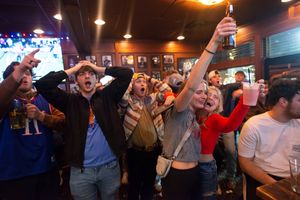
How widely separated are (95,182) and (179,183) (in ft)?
2.19

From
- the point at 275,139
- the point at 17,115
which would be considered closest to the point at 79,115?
the point at 17,115

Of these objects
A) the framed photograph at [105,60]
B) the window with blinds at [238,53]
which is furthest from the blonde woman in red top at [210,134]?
the framed photograph at [105,60]

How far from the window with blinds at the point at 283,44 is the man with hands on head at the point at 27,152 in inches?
158

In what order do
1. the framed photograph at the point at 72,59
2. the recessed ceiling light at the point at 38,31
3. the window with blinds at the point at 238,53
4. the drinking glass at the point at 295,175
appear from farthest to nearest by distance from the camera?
1. the framed photograph at the point at 72,59
2. the window with blinds at the point at 238,53
3. the recessed ceiling light at the point at 38,31
4. the drinking glass at the point at 295,175

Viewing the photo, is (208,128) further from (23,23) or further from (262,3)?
(23,23)

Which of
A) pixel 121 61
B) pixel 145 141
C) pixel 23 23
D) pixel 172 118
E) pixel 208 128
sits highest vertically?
pixel 23 23

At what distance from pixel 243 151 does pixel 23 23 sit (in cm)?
412

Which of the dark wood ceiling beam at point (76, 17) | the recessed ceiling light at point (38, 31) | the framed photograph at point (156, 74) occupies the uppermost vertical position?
the recessed ceiling light at point (38, 31)

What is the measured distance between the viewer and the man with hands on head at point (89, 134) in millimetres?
1589

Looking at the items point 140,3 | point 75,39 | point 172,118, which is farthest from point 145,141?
point 75,39

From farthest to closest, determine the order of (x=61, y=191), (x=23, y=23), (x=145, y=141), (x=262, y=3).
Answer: (x=23, y=23), (x=262, y=3), (x=61, y=191), (x=145, y=141)

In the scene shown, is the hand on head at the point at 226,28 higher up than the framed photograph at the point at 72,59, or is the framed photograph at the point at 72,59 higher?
the framed photograph at the point at 72,59

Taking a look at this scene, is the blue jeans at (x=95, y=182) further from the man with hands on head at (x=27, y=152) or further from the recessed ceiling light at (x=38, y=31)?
the recessed ceiling light at (x=38, y=31)

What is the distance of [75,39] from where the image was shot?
3.81 metres
